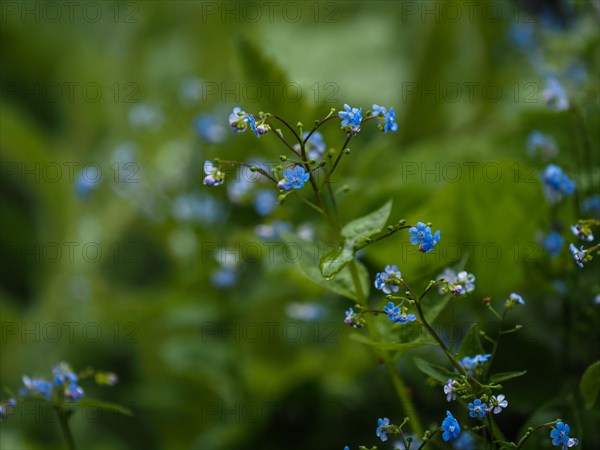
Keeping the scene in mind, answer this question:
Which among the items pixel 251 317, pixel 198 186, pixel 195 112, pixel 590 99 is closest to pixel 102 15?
pixel 195 112

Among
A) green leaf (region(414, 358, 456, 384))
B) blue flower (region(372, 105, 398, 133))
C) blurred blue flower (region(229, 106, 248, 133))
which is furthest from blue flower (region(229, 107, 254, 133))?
green leaf (region(414, 358, 456, 384))

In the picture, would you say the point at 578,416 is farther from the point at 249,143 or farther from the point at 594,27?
the point at 594,27

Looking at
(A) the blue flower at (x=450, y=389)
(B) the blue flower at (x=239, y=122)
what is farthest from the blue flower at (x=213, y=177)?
(A) the blue flower at (x=450, y=389)

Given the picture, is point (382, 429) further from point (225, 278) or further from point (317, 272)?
point (225, 278)

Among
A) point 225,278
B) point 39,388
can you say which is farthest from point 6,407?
point 225,278

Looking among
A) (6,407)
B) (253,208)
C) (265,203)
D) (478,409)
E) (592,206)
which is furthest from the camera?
(253,208)

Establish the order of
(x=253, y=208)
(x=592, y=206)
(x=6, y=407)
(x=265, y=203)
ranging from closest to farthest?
1. (x=6, y=407)
2. (x=592, y=206)
3. (x=265, y=203)
4. (x=253, y=208)

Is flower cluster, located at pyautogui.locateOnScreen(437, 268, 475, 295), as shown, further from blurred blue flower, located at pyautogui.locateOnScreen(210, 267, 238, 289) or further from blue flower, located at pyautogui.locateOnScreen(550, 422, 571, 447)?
blurred blue flower, located at pyautogui.locateOnScreen(210, 267, 238, 289)
